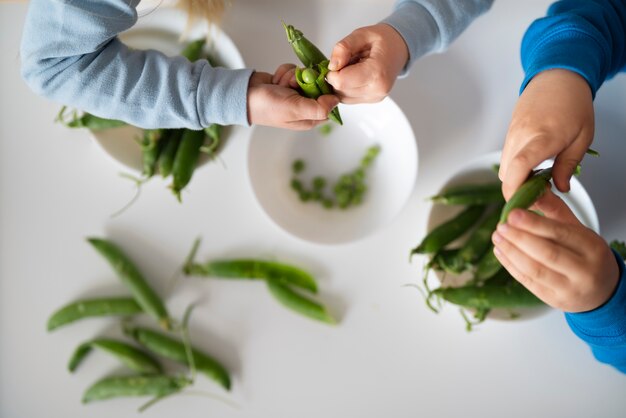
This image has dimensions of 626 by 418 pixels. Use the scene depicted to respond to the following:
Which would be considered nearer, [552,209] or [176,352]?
[552,209]

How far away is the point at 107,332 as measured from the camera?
4.20ft

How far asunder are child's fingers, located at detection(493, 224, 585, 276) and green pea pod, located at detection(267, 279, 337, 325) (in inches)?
21.9

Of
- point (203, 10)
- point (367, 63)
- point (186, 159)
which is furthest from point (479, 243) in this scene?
point (203, 10)

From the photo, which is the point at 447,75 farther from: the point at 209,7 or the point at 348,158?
the point at 209,7

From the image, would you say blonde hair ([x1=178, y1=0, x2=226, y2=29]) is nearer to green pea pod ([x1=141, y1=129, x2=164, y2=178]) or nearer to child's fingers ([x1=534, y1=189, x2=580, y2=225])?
green pea pod ([x1=141, y1=129, x2=164, y2=178])

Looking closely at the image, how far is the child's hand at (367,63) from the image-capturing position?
89 centimetres

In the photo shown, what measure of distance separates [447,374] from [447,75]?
74 centimetres

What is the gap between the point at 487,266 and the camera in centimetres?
117

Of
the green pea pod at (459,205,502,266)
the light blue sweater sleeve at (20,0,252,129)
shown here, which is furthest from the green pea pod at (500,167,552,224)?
the light blue sweater sleeve at (20,0,252,129)

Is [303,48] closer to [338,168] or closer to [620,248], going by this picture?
[338,168]

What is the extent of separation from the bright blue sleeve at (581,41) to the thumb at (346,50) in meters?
0.35

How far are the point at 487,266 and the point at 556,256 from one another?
1.28ft

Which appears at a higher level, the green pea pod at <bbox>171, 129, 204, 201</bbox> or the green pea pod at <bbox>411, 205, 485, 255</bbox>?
the green pea pod at <bbox>171, 129, 204, 201</bbox>

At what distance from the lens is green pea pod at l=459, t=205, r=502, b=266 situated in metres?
1.19
